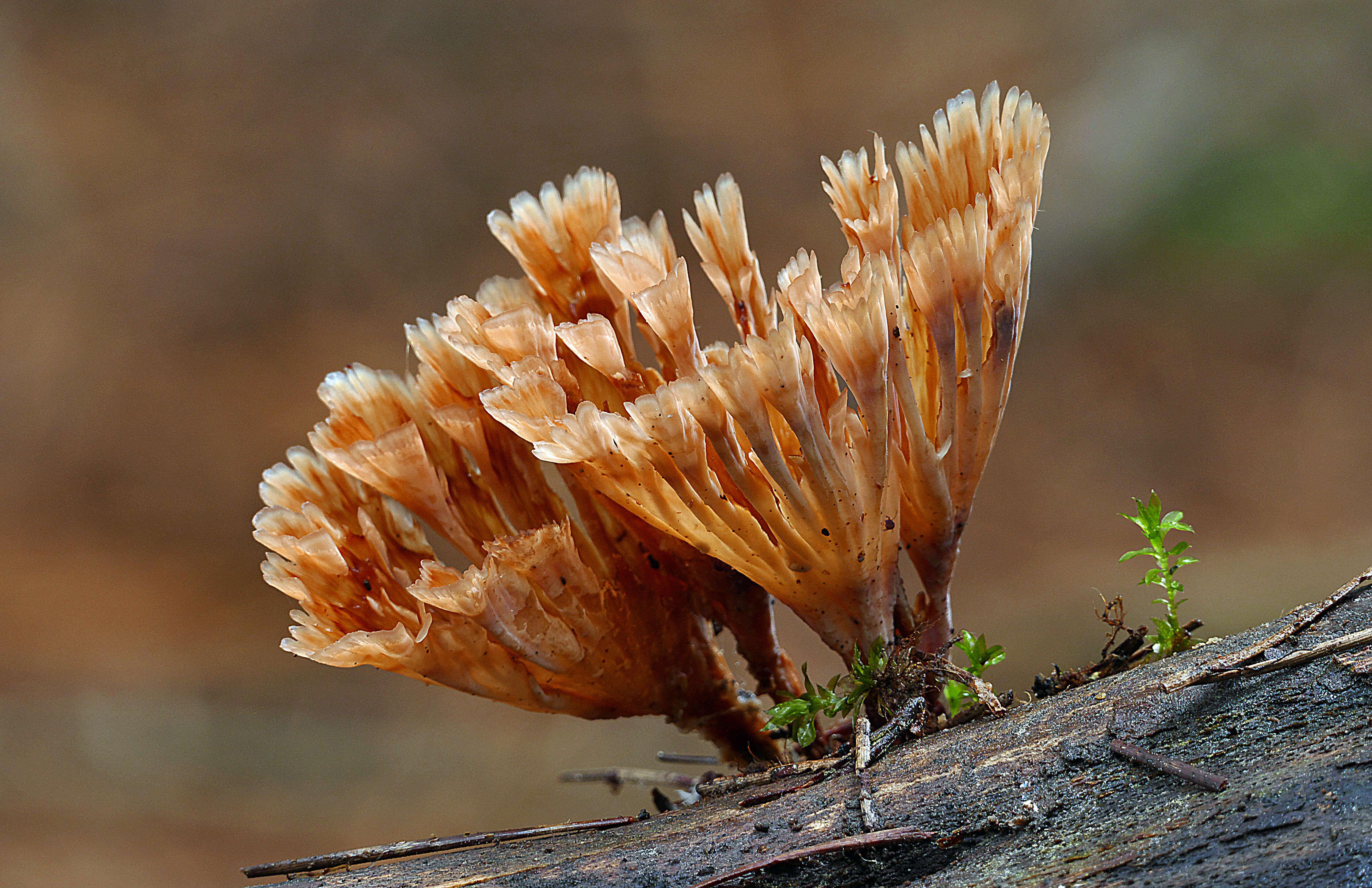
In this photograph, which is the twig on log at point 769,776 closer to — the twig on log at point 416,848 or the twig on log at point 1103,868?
the twig on log at point 416,848

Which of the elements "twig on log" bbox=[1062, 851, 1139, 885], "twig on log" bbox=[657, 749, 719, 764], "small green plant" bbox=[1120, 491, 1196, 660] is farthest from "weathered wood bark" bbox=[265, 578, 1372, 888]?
"twig on log" bbox=[657, 749, 719, 764]

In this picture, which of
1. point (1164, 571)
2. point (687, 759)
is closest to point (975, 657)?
point (1164, 571)

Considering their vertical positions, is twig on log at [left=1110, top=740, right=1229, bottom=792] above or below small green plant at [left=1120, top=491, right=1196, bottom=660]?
below

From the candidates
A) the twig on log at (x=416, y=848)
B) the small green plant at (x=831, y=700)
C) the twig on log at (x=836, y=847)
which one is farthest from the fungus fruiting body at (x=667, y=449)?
the twig on log at (x=836, y=847)

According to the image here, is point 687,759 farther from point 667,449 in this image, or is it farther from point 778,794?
point 667,449

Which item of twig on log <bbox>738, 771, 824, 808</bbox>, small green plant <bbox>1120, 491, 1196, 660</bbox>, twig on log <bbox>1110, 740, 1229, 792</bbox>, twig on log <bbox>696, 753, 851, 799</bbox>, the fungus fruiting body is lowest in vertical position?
twig on log <bbox>1110, 740, 1229, 792</bbox>

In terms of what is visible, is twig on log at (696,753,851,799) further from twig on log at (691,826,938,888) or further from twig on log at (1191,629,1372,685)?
twig on log at (1191,629,1372,685)
